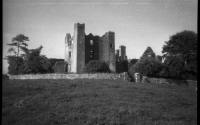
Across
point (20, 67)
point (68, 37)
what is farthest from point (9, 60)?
point (68, 37)

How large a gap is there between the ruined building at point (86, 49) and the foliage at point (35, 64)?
651cm

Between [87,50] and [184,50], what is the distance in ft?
76.1

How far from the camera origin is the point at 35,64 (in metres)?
32.8

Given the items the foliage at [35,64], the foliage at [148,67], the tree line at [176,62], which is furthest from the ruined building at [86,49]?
the tree line at [176,62]

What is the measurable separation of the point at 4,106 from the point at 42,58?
86.1 ft

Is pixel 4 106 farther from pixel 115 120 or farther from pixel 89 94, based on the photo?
pixel 115 120

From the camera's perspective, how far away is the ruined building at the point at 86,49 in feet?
115

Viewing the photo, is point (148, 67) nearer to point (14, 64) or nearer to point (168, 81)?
point (168, 81)

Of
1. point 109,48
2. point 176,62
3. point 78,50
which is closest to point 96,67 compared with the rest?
point 78,50

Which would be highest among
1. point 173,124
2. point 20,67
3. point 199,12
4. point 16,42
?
point 16,42

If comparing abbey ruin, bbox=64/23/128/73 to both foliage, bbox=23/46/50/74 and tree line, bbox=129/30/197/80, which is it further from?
tree line, bbox=129/30/197/80

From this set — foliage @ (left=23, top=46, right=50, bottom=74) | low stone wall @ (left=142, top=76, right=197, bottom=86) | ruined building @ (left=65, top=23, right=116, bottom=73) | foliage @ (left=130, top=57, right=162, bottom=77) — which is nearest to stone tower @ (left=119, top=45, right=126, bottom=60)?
ruined building @ (left=65, top=23, right=116, bottom=73)

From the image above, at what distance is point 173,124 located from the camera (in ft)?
23.4

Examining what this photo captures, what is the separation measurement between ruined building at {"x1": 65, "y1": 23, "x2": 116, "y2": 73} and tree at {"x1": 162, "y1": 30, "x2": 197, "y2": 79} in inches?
Result: 554
